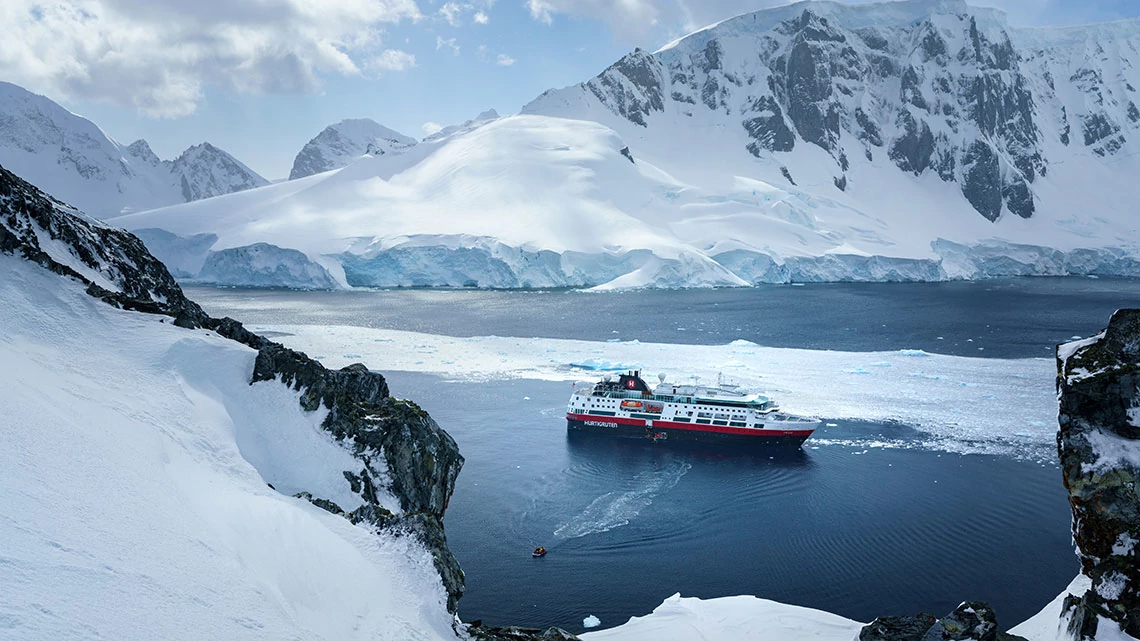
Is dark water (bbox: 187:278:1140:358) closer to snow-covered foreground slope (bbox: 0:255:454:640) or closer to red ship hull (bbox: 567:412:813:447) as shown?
red ship hull (bbox: 567:412:813:447)

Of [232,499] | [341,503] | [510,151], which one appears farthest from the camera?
[510,151]

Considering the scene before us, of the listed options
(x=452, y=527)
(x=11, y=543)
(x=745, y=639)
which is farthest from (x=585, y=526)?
(x=11, y=543)

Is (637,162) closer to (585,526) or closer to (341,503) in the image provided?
(585,526)

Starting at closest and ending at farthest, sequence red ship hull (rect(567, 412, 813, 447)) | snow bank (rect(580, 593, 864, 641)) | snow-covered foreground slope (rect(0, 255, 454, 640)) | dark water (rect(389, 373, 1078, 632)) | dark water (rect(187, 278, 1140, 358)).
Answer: snow-covered foreground slope (rect(0, 255, 454, 640))
snow bank (rect(580, 593, 864, 641))
dark water (rect(389, 373, 1078, 632))
red ship hull (rect(567, 412, 813, 447))
dark water (rect(187, 278, 1140, 358))

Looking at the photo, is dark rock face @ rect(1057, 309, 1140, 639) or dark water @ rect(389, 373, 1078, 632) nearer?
dark rock face @ rect(1057, 309, 1140, 639)

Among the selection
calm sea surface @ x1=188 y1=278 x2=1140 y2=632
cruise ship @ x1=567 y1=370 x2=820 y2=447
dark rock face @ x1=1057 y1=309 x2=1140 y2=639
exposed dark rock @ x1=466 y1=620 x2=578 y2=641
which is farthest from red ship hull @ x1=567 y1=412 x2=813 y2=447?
exposed dark rock @ x1=466 y1=620 x2=578 y2=641

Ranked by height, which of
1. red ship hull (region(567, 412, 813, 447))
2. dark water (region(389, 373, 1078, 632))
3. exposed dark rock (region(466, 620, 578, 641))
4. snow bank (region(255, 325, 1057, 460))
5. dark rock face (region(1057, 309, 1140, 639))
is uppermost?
dark rock face (region(1057, 309, 1140, 639))

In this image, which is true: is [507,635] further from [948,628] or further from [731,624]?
[948,628]

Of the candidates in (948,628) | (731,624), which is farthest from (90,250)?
(948,628)

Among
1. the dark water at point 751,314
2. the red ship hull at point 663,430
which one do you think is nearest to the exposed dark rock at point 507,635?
the red ship hull at point 663,430
